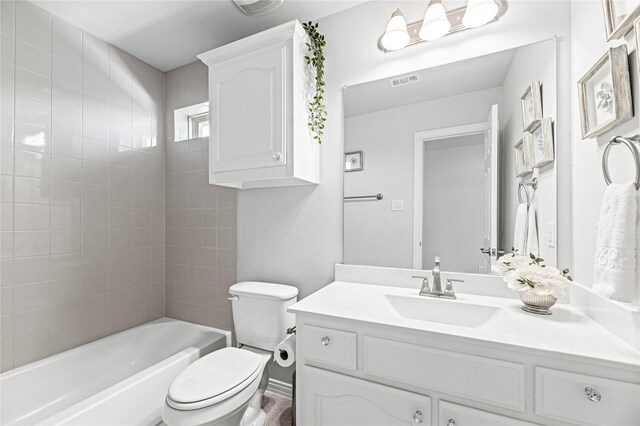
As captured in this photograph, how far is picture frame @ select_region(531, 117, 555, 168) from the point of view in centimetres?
123

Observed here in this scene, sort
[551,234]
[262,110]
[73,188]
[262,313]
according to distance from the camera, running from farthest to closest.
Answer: [73,188] → [262,313] → [262,110] → [551,234]

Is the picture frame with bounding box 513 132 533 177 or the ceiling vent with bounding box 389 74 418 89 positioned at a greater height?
the ceiling vent with bounding box 389 74 418 89

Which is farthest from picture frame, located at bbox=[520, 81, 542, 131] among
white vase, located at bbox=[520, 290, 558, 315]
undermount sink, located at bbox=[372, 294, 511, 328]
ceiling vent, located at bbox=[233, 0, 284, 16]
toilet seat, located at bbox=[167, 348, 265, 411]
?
toilet seat, located at bbox=[167, 348, 265, 411]

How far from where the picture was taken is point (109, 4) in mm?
1675

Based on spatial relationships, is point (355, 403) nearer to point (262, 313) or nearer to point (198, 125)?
point (262, 313)

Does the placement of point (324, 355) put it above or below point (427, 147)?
below

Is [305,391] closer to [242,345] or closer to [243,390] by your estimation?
[243,390]

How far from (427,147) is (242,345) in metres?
1.66

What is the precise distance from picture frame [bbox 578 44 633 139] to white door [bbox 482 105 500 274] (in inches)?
12.1

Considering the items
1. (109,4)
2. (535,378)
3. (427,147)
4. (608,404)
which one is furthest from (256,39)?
(608,404)

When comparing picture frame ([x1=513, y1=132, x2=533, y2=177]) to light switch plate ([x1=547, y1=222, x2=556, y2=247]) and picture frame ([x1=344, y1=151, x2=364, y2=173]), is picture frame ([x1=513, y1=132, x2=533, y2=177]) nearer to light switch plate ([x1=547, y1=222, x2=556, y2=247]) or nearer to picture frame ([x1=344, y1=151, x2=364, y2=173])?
light switch plate ([x1=547, y1=222, x2=556, y2=247])

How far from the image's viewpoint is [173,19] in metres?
1.80

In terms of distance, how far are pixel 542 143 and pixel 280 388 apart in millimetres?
2023

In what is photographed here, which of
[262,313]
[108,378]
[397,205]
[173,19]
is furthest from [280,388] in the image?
[173,19]
